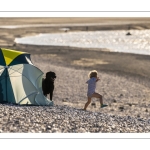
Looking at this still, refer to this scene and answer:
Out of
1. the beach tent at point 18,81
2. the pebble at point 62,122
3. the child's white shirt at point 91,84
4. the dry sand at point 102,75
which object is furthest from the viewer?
the dry sand at point 102,75

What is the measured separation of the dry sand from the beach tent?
5933 millimetres

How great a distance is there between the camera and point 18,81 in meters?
17.7

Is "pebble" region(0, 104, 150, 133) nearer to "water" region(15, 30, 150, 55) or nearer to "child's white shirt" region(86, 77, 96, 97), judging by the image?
"child's white shirt" region(86, 77, 96, 97)

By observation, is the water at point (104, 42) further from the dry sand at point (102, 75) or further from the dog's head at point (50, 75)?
the dog's head at point (50, 75)

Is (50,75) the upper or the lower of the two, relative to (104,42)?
lower

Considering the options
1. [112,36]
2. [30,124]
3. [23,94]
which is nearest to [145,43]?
[112,36]

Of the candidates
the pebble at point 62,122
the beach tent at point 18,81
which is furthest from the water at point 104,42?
the pebble at point 62,122

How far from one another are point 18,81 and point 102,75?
18175 mm

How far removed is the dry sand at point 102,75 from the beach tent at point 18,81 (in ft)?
19.5

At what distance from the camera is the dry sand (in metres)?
25.1

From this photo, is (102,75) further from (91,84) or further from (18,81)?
(91,84)

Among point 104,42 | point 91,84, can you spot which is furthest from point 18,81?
point 104,42

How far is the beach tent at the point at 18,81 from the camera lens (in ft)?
57.3
